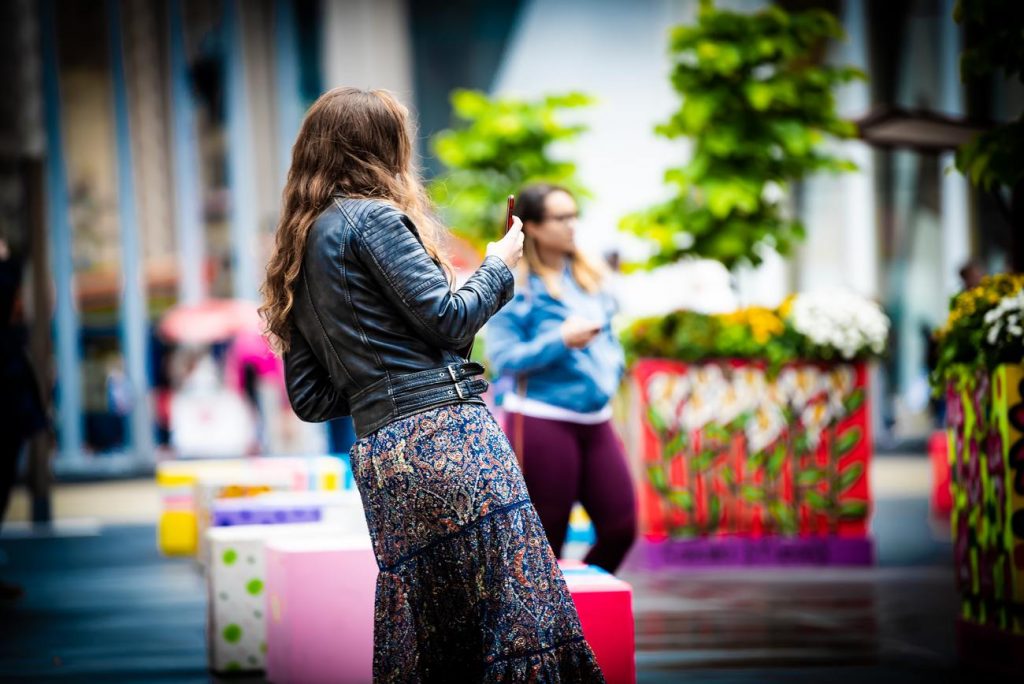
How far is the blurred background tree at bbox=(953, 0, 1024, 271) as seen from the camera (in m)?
4.33

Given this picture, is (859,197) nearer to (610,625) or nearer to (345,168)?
(610,625)

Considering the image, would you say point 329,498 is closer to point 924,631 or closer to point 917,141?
point 924,631

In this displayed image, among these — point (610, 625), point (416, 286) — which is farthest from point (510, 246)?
point (610, 625)

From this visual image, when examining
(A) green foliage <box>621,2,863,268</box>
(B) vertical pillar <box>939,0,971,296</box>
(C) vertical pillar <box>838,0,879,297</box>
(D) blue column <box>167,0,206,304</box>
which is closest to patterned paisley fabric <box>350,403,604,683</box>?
(A) green foliage <box>621,2,863,268</box>

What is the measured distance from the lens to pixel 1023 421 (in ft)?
13.9

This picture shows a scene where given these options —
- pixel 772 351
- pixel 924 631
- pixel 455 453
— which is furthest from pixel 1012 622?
pixel 772 351

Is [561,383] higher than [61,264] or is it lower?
lower

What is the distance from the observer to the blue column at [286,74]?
16.7 m

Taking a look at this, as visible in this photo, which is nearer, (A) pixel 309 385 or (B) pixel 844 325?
(A) pixel 309 385

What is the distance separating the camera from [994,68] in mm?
4449

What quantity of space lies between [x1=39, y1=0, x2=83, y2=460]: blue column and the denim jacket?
1259 centimetres

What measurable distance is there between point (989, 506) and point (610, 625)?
1.54 metres

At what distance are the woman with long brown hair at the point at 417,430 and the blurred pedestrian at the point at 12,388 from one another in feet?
13.4

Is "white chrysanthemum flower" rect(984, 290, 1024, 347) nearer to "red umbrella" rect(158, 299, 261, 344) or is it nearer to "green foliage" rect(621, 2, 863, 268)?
"green foliage" rect(621, 2, 863, 268)
